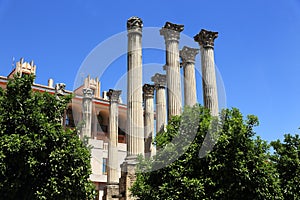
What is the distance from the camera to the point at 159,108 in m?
38.1

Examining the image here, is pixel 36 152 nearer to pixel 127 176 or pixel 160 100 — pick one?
pixel 127 176

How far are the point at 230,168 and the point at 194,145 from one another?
2424 millimetres

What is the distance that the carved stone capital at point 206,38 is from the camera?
3106cm

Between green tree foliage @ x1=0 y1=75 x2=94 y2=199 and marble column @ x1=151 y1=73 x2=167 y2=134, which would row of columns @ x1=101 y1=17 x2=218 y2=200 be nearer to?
marble column @ x1=151 y1=73 x2=167 y2=134

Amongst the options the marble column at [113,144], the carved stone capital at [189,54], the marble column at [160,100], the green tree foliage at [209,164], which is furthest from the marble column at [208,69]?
the marble column at [113,144]

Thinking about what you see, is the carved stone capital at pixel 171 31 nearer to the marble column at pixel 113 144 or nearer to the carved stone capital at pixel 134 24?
the carved stone capital at pixel 134 24

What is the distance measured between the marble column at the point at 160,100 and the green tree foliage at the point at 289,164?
1151 centimetres

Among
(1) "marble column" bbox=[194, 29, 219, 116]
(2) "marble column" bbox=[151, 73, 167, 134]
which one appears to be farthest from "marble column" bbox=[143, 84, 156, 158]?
(1) "marble column" bbox=[194, 29, 219, 116]

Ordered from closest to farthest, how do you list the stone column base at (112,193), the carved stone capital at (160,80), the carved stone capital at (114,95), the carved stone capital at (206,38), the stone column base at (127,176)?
the stone column base at (127,176), the stone column base at (112,193), the carved stone capital at (206,38), the carved stone capital at (160,80), the carved stone capital at (114,95)

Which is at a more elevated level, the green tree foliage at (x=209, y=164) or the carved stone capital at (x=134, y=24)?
the carved stone capital at (x=134, y=24)

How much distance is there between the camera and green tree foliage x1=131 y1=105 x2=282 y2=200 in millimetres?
19156

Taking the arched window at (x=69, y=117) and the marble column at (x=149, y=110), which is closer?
the marble column at (x=149, y=110)

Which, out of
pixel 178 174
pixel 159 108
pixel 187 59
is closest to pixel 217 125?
pixel 178 174

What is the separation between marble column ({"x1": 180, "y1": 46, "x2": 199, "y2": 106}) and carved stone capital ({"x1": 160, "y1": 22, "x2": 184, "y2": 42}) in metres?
3.26
